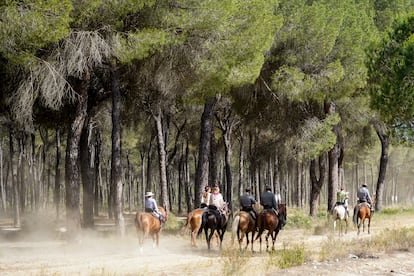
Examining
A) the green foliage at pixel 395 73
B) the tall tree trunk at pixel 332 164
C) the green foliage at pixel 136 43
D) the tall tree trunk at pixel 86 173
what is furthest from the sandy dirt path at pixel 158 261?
the tall tree trunk at pixel 332 164

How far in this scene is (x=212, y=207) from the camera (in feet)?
63.3

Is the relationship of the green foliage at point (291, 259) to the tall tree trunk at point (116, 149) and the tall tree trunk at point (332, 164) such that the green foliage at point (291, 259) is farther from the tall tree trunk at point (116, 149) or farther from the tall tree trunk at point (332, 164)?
the tall tree trunk at point (332, 164)

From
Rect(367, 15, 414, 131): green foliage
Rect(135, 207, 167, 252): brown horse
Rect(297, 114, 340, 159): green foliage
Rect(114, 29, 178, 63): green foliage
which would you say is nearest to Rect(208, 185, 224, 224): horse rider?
Rect(135, 207, 167, 252): brown horse

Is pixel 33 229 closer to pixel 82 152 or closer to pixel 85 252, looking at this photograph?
pixel 82 152

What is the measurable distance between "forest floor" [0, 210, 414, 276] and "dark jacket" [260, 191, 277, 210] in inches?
56.0

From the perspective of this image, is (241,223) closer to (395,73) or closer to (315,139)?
(395,73)

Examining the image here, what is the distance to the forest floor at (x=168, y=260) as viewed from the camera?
1281 centimetres

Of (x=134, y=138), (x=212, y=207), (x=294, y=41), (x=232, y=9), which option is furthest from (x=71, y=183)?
(x=134, y=138)

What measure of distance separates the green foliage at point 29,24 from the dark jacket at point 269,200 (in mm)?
8462

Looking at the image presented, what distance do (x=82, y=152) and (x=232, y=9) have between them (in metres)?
9.92

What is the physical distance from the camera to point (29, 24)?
1664 centimetres

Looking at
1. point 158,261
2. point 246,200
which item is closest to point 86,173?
point 246,200

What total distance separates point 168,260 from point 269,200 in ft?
14.5

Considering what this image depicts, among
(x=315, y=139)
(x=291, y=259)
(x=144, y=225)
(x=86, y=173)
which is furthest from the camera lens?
(x=315, y=139)
